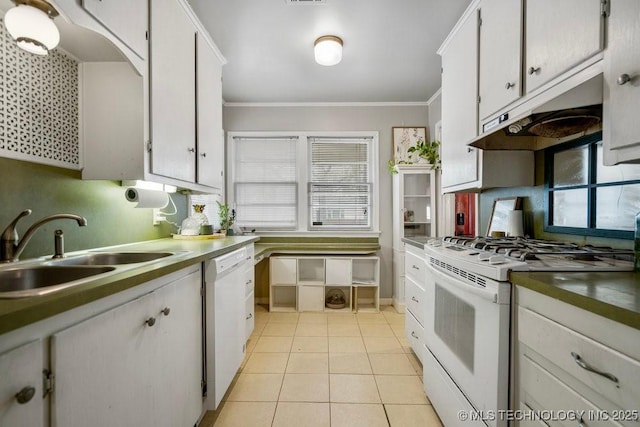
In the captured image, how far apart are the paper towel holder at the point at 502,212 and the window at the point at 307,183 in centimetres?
170

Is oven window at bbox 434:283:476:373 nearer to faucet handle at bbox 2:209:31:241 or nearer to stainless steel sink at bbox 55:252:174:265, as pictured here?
stainless steel sink at bbox 55:252:174:265

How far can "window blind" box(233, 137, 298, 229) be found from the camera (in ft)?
12.3

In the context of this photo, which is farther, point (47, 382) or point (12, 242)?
point (12, 242)

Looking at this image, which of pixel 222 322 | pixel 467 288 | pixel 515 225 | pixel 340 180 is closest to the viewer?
pixel 467 288

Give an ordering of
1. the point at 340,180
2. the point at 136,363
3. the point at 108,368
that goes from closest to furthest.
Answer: the point at 108,368 → the point at 136,363 → the point at 340,180

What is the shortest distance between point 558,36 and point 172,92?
6.42ft

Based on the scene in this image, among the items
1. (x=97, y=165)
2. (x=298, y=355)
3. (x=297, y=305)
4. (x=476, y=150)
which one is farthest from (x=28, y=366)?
(x=297, y=305)

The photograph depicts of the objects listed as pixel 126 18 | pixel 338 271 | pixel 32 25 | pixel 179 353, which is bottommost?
pixel 338 271

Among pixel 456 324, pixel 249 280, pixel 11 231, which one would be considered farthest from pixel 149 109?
pixel 456 324

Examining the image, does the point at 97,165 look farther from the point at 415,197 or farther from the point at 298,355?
the point at 415,197

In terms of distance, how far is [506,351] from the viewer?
1.02m

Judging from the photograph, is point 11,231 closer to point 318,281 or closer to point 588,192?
Answer: point 588,192

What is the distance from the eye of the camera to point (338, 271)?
337 centimetres

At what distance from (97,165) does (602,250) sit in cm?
247
